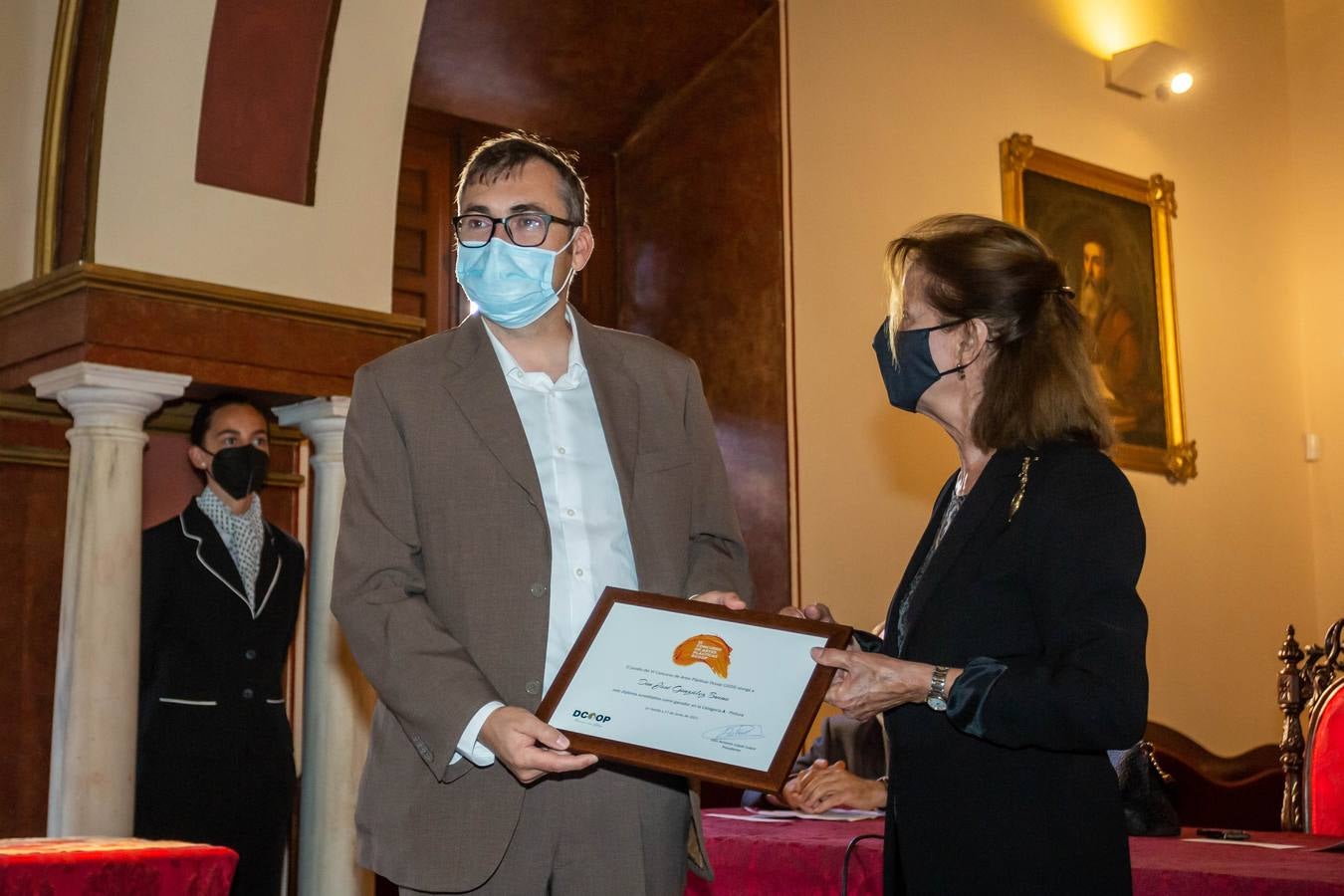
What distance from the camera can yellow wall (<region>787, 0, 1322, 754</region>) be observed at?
286 inches

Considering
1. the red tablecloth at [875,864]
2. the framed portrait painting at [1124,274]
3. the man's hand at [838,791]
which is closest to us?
the red tablecloth at [875,864]

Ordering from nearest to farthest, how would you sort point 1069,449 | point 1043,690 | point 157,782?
point 1043,690 → point 1069,449 → point 157,782

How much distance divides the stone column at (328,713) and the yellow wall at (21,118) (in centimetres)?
108

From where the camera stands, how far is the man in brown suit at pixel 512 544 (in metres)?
2.31

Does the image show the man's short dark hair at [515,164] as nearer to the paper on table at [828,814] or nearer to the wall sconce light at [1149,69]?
the paper on table at [828,814]

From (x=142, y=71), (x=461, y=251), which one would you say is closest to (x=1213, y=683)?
(x=142, y=71)

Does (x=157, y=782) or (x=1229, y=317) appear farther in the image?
(x=1229, y=317)

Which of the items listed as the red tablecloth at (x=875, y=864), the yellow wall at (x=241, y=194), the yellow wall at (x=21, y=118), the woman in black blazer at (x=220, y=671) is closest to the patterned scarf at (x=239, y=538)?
the woman in black blazer at (x=220, y=671)

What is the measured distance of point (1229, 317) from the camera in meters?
9.38

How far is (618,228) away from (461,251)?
517 cm

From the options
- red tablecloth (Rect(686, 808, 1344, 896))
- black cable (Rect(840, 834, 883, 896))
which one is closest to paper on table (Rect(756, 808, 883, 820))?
red tablecloth (Rect(686, 808, 1344, 896))

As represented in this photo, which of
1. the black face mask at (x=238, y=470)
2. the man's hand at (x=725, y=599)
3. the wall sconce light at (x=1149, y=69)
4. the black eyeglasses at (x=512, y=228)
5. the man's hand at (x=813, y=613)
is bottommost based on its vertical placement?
the man's hand at (x=813, y=613)

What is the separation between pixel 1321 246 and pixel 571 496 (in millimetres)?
8586

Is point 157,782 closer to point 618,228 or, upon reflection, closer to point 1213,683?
point 618,228
